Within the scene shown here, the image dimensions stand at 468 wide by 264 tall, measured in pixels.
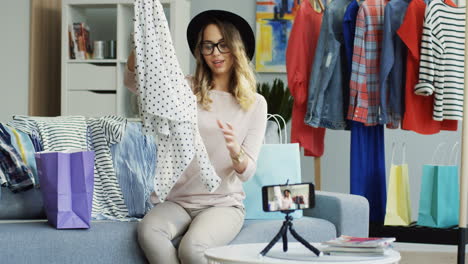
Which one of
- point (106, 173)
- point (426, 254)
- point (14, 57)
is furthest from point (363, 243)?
point (14, 57)

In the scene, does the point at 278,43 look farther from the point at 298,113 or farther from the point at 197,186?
the point at 197,186

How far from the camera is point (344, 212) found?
3.13 metres

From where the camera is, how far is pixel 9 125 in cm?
309

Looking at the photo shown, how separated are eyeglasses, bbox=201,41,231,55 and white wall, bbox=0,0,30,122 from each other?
3.00m

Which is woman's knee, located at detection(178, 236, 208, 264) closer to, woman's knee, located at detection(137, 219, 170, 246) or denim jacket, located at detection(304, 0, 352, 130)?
woman's knee, located at detection(137, 219, 170, 246)

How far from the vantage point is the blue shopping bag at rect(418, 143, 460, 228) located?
4.17m

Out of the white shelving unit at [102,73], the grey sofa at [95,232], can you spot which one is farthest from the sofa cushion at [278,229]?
the white shelving unit at [102,73]

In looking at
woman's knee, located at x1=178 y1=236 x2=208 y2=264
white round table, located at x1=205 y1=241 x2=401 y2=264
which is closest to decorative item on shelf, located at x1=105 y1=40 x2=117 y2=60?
woman's knee, located at x1=178 y1=236 x2=208 y2=264

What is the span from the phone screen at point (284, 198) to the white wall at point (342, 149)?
3.50m

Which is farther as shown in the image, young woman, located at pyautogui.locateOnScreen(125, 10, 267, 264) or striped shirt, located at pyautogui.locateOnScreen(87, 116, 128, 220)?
striped shirt, located at pyautogui.locateOnScreen(87, 116, 128, 220)

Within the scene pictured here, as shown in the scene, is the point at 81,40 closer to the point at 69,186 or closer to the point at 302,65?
the point at 302,65

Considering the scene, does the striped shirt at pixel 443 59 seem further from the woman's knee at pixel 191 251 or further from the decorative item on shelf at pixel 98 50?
the decorative item on shelf at pixel 98 50

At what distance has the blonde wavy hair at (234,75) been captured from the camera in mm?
2916

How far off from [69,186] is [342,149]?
318 centimetres
